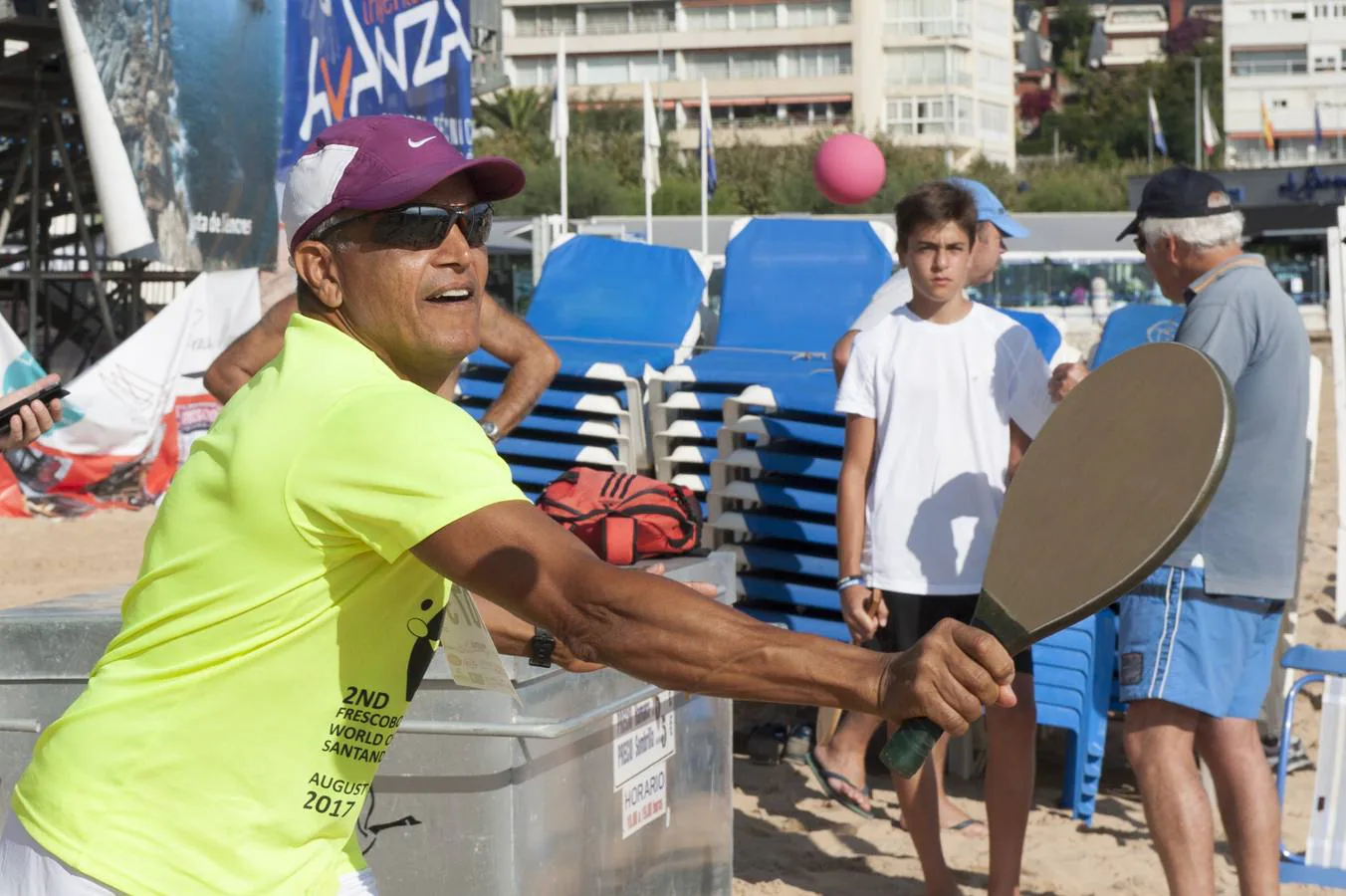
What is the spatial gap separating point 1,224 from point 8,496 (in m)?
6.86

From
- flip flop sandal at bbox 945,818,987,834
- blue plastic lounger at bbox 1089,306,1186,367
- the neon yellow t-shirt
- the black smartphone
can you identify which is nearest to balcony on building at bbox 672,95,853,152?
blue plastic lounger at bbox 1089,306,1186,367

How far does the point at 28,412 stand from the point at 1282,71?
96.3m

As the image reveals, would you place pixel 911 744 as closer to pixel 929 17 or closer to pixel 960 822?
pixel 960 822

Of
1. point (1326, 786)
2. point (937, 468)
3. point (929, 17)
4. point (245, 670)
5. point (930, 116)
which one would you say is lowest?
point (1326, 786)

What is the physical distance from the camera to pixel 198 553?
6.88 feet

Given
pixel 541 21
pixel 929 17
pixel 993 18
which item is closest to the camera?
pixel 929 17

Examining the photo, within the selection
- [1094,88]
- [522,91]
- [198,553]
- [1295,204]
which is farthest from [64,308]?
[1094,88]

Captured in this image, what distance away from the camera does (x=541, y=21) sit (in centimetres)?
9350

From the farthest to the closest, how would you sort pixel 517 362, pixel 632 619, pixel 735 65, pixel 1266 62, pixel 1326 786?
pixel 1266 62, pixel 735 65, pixel 517 362, pixel 1326 786, pixel 632 619

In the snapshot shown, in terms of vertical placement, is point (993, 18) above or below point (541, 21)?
below

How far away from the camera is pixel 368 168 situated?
216 centimetres

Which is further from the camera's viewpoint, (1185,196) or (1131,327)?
(1131,327)

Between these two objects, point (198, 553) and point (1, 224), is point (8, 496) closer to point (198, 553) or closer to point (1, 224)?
point (1, 224)

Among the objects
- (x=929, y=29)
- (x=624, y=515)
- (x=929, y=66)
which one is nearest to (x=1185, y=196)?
(x=624, y=515)
